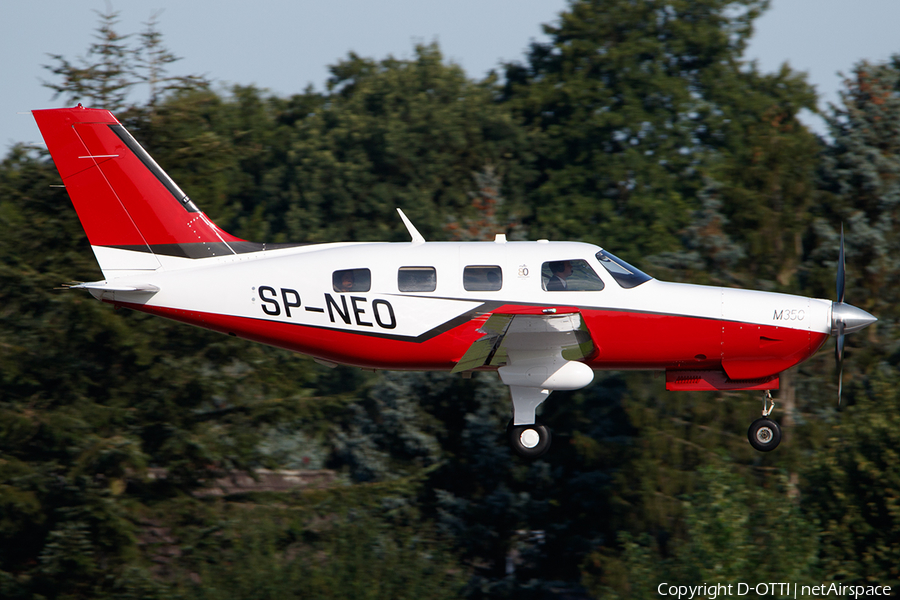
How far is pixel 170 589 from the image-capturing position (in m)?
22.1

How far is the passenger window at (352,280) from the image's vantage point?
512 inches

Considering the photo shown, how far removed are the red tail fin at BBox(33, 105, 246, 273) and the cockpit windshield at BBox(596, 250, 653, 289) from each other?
5.36 m

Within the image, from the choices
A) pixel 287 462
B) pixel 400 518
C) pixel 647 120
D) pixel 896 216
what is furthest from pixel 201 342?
pixel 647 120

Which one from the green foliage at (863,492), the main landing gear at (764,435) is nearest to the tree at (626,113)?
the green foliage at (863,492)

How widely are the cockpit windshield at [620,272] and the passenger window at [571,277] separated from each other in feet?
0.75

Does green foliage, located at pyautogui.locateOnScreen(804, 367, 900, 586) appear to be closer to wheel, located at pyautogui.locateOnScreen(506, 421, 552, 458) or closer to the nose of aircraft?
the nose of aircraft

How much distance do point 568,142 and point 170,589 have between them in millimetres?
25114

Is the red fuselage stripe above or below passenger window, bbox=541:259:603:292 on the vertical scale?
below

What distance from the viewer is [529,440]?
529 inches

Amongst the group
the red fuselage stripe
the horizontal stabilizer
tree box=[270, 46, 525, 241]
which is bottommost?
the red fuselage stripe

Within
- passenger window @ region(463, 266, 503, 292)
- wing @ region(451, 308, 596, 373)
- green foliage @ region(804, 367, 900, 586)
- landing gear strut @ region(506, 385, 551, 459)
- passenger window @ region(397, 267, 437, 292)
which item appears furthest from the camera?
green foliage @ region(804, 367, 900, 586)

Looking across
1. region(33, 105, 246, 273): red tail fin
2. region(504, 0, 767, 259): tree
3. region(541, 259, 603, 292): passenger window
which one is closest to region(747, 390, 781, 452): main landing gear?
region(541, 259, 603, 292): passenger window

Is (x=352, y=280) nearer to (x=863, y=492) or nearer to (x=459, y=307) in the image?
(x=459, y=307)

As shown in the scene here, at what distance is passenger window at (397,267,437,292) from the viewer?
12820 millimetres
